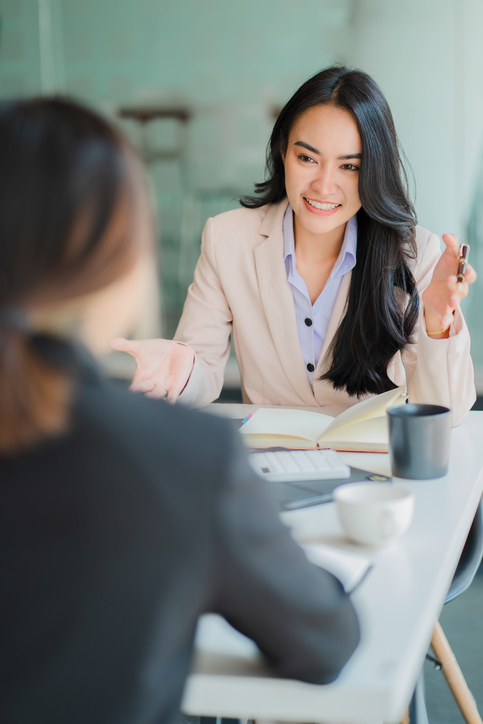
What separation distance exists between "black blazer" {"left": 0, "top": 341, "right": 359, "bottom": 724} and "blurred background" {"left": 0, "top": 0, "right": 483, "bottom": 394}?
8.68 ft

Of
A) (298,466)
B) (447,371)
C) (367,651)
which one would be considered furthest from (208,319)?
(367,651)

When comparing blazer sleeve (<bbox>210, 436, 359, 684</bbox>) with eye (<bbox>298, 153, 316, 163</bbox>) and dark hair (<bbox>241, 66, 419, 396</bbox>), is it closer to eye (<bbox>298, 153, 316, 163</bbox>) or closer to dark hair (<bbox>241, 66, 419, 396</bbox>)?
dark hair (<bbox>241, 66, 419, 396</bbox>)

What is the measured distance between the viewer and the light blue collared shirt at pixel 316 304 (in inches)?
71.0

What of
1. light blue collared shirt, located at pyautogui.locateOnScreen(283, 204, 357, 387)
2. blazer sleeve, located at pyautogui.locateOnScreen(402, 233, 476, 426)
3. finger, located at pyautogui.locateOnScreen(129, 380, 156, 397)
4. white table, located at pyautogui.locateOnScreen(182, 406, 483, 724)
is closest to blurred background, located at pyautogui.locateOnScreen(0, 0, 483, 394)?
light blue collared shirt, located at pyautogui.locateOnScreen(283, 204, 357, 387)

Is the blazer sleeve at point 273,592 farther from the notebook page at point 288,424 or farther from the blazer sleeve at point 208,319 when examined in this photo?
the blazer sleeve at point 208,319

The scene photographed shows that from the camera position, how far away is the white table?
0.57 meters

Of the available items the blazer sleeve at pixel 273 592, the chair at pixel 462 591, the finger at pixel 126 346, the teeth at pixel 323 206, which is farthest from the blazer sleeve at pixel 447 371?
the blazer sleeve at pixel 273 592

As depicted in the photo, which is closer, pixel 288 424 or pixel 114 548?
pixel 114 548

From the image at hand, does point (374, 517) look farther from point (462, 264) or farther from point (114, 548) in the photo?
point (462, 264)

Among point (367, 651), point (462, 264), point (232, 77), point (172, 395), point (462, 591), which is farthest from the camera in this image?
point (232, 77)

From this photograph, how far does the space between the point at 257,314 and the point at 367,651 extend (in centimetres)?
130

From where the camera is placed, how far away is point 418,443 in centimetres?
106

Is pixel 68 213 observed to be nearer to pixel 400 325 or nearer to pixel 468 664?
pixel 400 325

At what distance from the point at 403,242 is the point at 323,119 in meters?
0.37
